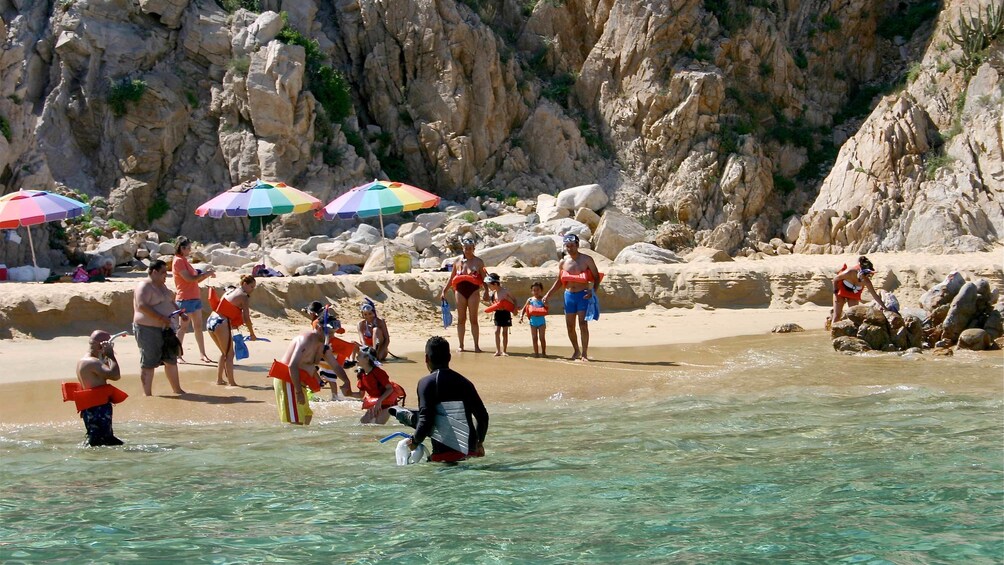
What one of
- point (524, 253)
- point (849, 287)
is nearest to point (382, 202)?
point (524, 253)

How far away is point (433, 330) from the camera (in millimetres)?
14281

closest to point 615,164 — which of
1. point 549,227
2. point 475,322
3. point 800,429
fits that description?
point 549,227

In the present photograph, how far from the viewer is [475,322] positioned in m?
12.5

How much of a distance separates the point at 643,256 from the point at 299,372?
41.1 feet

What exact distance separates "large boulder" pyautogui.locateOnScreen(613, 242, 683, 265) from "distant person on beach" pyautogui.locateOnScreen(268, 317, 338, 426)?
1195 centimetres

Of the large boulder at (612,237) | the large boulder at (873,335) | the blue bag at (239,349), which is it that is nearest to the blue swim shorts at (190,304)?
the blue bag at (239,349)

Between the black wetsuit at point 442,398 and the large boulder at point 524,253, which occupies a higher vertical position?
the large boulder at point 524,253

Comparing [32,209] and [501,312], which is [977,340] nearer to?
[501,312]

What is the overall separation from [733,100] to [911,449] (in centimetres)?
2017

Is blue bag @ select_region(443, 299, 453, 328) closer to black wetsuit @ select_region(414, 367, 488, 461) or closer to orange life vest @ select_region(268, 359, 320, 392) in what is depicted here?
orange life vest @ select_region(268, 359, 320, 392)

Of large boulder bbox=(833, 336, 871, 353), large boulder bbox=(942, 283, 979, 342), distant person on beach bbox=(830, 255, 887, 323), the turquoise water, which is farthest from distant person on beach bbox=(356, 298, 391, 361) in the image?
large boulder bbox=(942, 283, 979, 342)

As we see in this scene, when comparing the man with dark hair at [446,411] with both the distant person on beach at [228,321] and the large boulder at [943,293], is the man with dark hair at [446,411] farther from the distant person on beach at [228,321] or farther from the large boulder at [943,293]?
the large boulder at [943,293]

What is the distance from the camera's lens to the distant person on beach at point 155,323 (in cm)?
959

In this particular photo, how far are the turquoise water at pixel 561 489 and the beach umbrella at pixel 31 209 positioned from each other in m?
7.69
